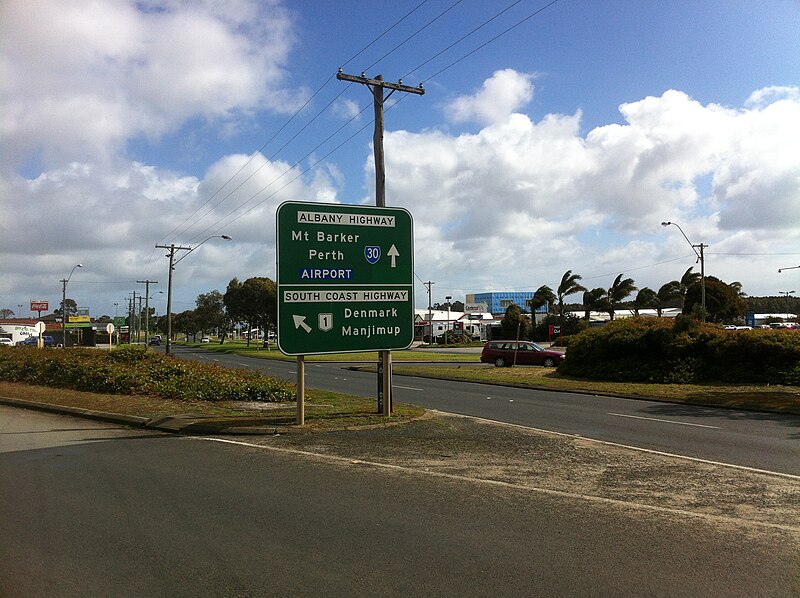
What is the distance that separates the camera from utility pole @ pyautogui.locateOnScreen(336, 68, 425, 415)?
13.6m

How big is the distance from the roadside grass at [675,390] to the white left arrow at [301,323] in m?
11.0

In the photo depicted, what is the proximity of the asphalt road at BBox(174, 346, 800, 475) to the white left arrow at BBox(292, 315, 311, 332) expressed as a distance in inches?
184

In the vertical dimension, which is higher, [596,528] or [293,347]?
[293,347]

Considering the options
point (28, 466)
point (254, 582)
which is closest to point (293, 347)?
point (28, 466)

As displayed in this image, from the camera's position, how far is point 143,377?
57.7 feet

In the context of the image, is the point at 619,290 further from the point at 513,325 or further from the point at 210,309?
the point at 210,309

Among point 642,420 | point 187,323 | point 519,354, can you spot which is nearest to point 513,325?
point 519,354

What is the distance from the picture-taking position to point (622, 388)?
21.2 m

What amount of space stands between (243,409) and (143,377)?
4639 mm

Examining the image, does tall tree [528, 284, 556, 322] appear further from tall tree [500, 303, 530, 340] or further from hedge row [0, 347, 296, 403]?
hedge row [0, 347, 296, 403]

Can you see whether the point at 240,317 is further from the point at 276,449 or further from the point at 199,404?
the point at 276,449

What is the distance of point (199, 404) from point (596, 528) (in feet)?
37.2

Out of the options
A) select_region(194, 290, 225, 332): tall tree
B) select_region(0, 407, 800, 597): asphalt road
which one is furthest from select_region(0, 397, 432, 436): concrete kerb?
select_region(194, 290, 225, 332): tall tree

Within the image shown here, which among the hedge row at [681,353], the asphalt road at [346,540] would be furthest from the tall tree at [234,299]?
the asphalt road at [346,540]
